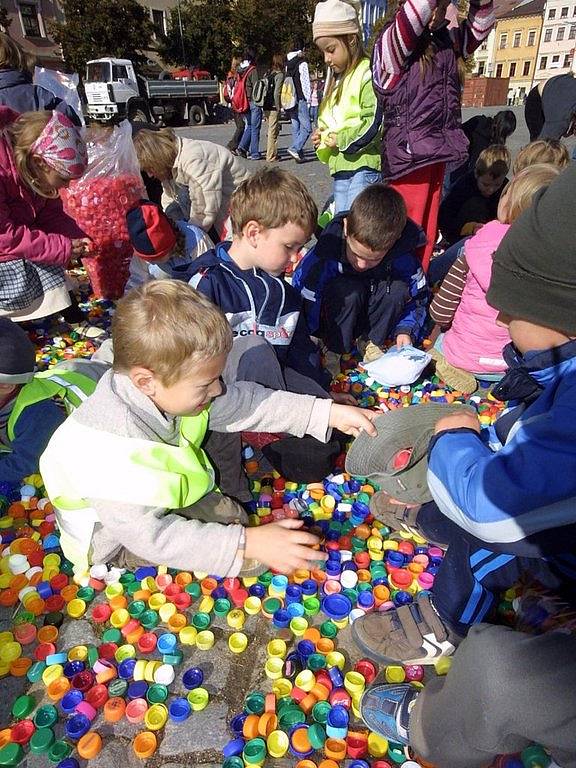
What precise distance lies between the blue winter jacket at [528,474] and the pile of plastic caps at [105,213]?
12.0ft

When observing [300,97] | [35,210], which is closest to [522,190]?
[35,210]

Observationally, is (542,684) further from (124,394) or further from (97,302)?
(97,302)

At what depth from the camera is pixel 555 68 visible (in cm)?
6525

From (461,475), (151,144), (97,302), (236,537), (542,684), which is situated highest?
(151,144)

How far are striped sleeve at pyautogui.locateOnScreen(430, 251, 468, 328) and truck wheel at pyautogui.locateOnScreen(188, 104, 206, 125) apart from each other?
22922 millimetres

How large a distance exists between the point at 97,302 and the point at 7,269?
1.11 m

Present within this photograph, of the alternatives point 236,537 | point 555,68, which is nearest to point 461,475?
point 236,537

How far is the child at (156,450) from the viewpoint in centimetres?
171

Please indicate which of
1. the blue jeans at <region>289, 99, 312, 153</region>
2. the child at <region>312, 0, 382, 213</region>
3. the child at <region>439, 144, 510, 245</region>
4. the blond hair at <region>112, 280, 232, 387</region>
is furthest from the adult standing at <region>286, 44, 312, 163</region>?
the blond hair at <region>112, 280, 232, 387</region>

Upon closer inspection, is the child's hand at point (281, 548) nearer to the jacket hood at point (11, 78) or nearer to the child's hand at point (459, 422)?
the child's hand at point (459, 422)

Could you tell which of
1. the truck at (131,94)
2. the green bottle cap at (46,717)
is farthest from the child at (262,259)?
the truck at (131,94)

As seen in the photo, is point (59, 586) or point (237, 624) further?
point (59, 586)

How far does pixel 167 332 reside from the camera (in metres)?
1.70

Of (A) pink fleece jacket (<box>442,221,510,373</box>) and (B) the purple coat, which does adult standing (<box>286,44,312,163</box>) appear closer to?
(B) the purple coat
